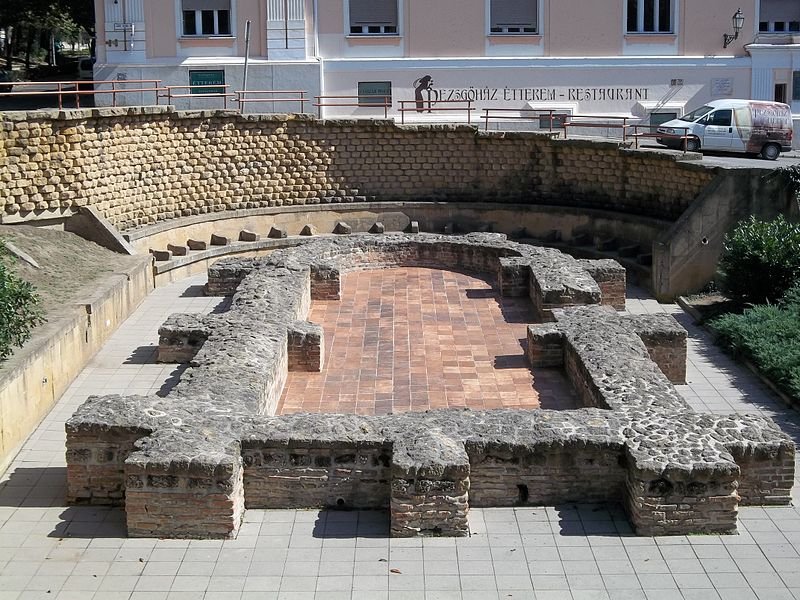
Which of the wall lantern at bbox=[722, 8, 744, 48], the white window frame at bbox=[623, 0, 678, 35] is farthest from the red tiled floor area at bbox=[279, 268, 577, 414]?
the wall lantern at bbox=[722, 8, 744, 48]

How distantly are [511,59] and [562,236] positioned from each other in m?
6.58

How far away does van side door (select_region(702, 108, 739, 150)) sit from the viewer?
83.7 ft

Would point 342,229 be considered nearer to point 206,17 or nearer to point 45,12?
point 206,17

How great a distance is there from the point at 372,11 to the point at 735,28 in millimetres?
9514

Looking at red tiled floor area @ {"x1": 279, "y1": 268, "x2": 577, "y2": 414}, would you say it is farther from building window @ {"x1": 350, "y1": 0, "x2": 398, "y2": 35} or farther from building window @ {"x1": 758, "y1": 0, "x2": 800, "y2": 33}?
building window @ {"x1": 758, "y1": 0, "x2": 800, "y2": 33}

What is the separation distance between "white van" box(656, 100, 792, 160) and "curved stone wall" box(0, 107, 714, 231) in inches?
62.7

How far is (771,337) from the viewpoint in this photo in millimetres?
17125

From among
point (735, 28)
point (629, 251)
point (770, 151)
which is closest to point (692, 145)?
point (770, 151)

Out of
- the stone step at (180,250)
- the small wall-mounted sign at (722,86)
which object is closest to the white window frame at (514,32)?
the small wall-mounted sign at (722,86)

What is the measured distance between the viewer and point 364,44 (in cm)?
3053

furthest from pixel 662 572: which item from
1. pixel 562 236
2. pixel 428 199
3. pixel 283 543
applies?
pixel 428 199

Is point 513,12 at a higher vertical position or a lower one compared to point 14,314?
higher

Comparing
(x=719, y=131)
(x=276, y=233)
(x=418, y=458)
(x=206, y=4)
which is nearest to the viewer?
(x=418, y=458)

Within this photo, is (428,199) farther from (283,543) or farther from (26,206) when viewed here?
(283,543)
